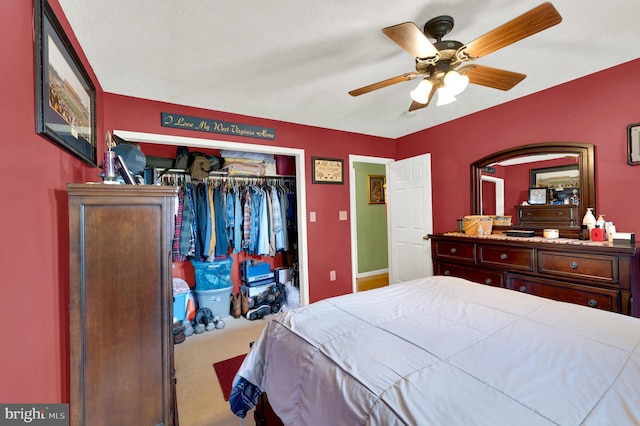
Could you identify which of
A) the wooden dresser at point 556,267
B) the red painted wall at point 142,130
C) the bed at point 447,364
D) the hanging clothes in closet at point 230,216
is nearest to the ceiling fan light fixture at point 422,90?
the bed at point 447,364

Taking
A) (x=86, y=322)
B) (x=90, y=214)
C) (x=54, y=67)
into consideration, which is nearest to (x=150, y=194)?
(x=90, y=214)

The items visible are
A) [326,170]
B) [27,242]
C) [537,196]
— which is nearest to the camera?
[27,242]

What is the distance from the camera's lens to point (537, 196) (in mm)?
2580

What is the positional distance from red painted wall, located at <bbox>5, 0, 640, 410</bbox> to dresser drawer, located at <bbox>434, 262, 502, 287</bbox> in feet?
2.36

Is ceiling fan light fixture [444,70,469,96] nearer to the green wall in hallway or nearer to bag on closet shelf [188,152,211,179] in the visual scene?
bag on closet shelf [188,152,211,179]

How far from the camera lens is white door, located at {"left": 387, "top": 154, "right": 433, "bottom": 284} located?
11.5 feet

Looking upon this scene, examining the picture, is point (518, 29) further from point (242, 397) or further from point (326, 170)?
point (326, 170)

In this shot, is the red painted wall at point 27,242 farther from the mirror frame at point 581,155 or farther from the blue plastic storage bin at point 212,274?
the mirror frame at point 581,155

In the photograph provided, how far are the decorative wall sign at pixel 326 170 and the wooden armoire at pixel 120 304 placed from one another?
7.35ft

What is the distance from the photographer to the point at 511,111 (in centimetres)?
271

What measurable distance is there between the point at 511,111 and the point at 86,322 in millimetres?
3619

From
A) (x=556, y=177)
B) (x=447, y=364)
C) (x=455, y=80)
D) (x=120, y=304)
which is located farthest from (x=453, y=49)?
(x=120, y=304)

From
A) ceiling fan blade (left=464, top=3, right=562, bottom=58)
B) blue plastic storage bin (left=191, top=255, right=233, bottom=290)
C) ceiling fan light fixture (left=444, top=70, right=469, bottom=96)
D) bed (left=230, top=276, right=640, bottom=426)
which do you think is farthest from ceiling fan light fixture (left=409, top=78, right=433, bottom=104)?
blue plastic storage bin (left=191, top=255, right=233, bottom=290)

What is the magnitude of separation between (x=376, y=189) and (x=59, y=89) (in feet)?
15.3
